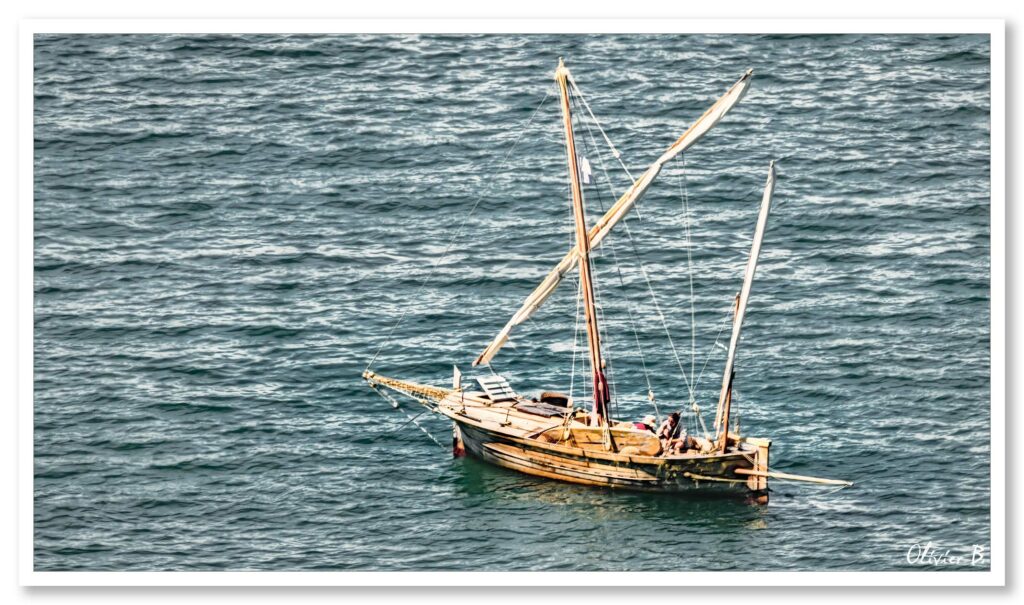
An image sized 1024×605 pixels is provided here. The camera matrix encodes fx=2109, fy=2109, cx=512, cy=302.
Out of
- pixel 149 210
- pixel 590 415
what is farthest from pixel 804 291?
pixel 149 210

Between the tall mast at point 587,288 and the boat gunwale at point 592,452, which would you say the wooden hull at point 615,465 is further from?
the tall mast at point 587,288

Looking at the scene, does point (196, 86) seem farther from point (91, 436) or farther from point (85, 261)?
point (91, 436)

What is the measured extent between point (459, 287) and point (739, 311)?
9995mm

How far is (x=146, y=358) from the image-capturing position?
1681 inches

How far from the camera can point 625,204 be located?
3891 cm

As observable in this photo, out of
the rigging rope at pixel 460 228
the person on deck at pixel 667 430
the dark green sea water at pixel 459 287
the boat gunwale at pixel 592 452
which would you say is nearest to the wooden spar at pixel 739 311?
the boat gunwale at pixel 592 452

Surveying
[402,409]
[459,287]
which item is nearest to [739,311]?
[402,409]

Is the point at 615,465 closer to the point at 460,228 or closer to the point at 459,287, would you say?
the point at 459,287

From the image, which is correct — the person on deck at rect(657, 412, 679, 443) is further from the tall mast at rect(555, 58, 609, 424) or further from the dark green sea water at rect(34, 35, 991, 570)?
the dark green sea water at rect(34, 35, 991, 570)

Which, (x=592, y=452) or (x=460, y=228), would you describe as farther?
(x=460, y=228)

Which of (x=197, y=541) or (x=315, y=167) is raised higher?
(x=315, y=167)

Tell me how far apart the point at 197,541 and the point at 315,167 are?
42.1 ft

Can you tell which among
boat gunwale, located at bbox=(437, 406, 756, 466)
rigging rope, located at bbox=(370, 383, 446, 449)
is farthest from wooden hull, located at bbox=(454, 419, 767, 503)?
rigging rope, located at bbox=(370, 383, 446, 449)

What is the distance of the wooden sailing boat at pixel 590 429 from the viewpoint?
38.0 metres
